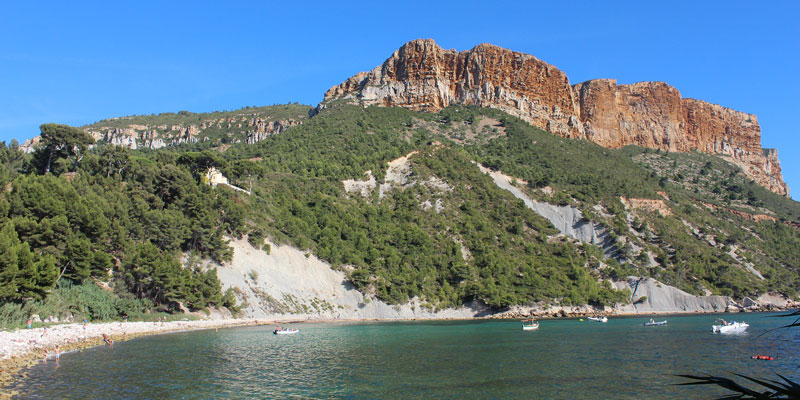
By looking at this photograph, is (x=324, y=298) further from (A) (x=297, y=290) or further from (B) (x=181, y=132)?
(B) (x=181, y=132)

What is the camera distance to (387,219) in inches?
3295

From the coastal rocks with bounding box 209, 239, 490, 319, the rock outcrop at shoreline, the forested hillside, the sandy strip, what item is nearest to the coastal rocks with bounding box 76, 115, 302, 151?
the forested hillside

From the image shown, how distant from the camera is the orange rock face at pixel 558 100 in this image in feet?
452

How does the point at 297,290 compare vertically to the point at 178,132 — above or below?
below

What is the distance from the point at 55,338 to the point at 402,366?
23953mm

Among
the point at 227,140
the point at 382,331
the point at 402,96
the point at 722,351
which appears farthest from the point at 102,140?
the point at 722,351

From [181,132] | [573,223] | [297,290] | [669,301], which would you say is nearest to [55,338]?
[297,290]

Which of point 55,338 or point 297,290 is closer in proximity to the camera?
point 55,338

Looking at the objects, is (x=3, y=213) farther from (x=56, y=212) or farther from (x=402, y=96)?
(x=402, y=96)

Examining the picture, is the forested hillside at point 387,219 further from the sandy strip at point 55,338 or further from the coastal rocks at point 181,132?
the coastal rocks at point 181,132

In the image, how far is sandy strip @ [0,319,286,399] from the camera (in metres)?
25.1

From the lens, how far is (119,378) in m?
24.1

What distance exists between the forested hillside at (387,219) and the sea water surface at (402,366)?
10.4 meters

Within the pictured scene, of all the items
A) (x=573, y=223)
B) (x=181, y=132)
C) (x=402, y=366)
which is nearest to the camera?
(x=402, y=366)
